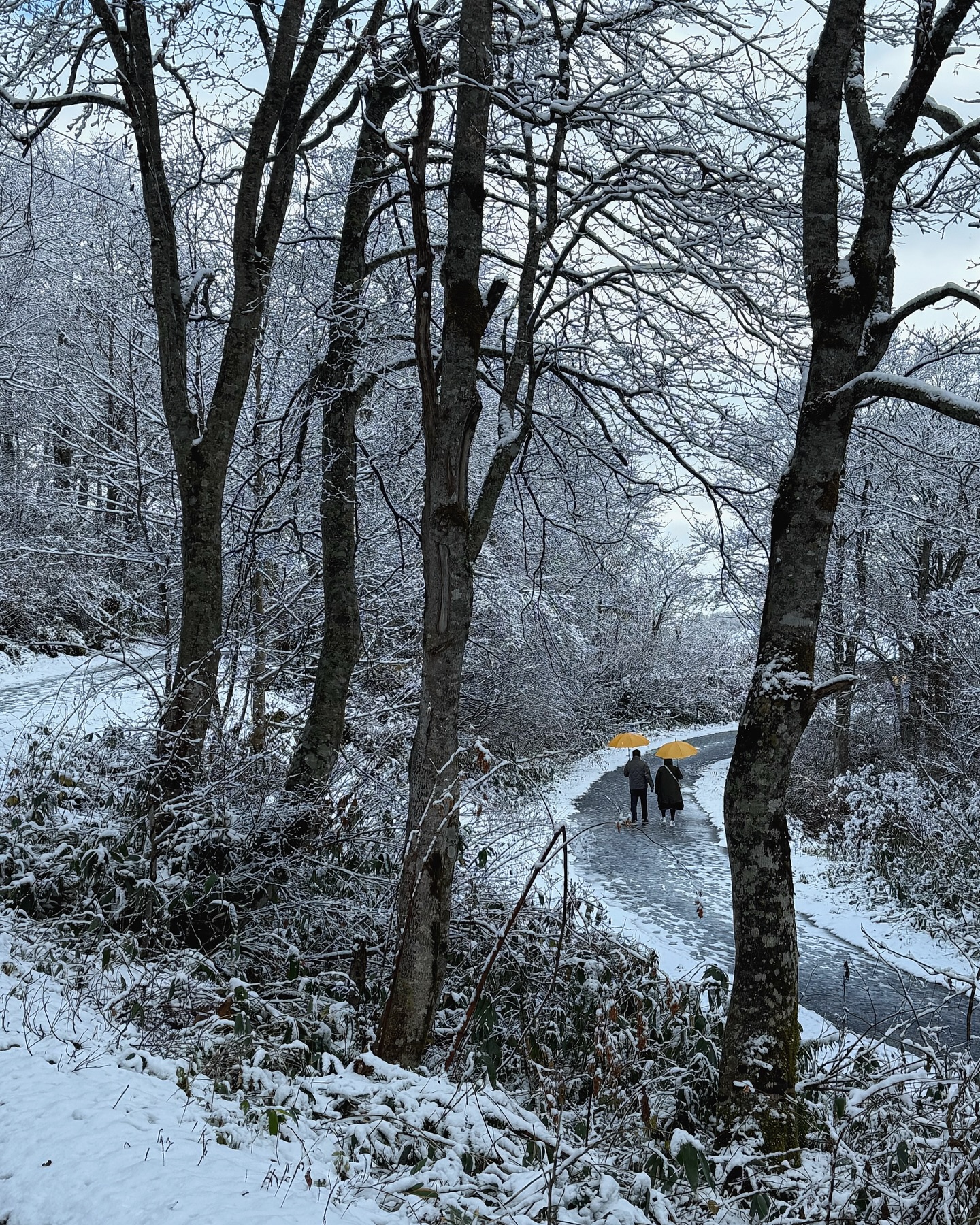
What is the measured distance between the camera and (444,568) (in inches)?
183

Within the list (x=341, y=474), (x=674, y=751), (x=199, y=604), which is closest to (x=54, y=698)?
(x=199, y=604)

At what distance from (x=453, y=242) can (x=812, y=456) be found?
2331 millimetres

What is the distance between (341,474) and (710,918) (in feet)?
24.0

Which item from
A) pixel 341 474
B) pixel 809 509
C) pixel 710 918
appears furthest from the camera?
pixel 710 918

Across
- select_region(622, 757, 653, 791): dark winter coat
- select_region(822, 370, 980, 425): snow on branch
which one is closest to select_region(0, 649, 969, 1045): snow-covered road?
select_region(622, 757, 653, 791): dark winter coat

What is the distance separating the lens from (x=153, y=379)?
46.5 feet

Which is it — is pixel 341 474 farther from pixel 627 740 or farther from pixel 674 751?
pixel 674 751

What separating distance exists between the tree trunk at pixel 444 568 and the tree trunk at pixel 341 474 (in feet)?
6.87

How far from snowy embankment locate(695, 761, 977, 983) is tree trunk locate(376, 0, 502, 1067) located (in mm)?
5367

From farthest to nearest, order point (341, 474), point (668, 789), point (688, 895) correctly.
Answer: point (668, 789), point (688, 895), point (341, 474)

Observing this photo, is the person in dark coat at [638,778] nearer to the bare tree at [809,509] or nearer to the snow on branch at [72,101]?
the bare tree at [809,509]

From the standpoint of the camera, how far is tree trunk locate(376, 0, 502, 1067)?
14.2 feet

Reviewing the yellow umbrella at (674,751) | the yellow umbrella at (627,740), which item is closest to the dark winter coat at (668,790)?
the yellow umbrella at (674,751)

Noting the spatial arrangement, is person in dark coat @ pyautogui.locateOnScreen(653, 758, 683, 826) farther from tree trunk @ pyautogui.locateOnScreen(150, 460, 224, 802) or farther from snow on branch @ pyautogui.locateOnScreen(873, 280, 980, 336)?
snow on branch @ pyautogui.locateOnScreen(873, 280, 980, 336)
